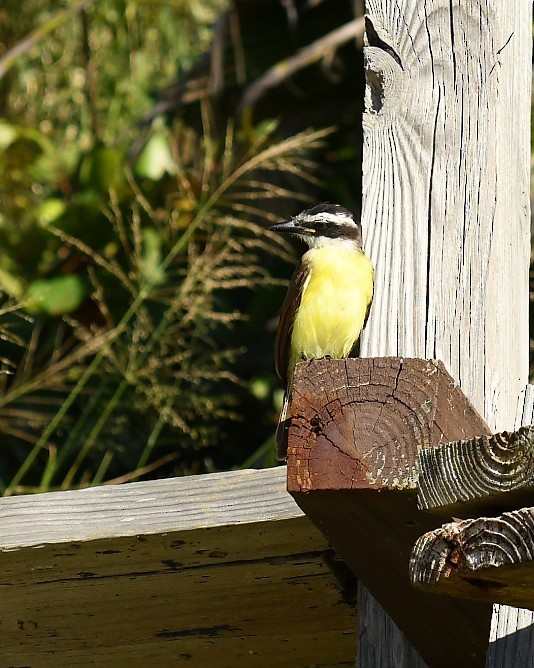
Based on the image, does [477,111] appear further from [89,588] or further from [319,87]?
[319,87]

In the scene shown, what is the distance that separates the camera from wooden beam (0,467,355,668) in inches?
85.0

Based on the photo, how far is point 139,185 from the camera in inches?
206

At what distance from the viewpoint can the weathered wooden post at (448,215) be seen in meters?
2.10

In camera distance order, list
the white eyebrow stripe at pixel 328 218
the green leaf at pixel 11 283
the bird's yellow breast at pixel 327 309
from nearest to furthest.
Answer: the bird's yellow breast at pixel 327 309 < the white eyebrow stripe at pixel 328 218 < the green leaf at pixel 11 283

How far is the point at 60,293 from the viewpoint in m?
4.97

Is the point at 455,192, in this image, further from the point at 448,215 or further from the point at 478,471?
the point at 478,471

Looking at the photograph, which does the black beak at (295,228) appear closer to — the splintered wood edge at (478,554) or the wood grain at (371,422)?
the wood grain at (371,422)

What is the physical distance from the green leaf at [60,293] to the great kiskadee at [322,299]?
1.07 meters

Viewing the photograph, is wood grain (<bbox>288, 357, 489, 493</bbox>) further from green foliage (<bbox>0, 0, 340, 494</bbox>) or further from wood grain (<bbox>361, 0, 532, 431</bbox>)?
green foliage (<bbox>0, 0, 340, 494</bbox>)

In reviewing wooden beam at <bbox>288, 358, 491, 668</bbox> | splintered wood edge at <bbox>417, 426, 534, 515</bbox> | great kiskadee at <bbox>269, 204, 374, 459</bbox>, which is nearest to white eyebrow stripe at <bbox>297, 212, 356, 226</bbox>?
great kiskadee at <bbox>269, 204, 374, 459</bbox>

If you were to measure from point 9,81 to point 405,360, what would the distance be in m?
4.95

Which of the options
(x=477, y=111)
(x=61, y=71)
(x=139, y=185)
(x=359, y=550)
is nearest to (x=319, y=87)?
(x=139, y=185)

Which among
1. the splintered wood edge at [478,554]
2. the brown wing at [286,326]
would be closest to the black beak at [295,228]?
the brown wing at [286,326]

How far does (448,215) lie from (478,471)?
34.5 inches
